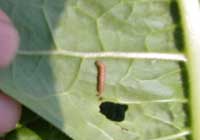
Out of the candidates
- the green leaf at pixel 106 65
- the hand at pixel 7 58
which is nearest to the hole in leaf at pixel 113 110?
the green leaf at pixel 106 65

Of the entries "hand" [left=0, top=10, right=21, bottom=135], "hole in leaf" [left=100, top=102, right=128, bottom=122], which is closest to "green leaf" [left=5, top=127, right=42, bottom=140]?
"hand" [left=0, top=10, right=21, bottom=135]

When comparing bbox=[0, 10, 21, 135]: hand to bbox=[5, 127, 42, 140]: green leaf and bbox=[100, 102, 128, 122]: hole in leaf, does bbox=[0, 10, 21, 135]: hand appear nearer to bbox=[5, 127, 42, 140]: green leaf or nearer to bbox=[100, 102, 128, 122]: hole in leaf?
bbox=[5, 127, 42, 140]: green leaf

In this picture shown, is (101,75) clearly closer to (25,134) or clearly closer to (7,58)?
(7,58)

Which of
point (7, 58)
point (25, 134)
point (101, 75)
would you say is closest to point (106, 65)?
point (101, 75)

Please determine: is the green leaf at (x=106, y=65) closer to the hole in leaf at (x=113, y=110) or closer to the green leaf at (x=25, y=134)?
the hole in leaf at (x=113, y=110)

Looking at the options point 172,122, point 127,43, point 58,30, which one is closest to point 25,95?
point 58,30

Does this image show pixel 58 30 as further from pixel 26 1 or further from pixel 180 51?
pixel 180 51
